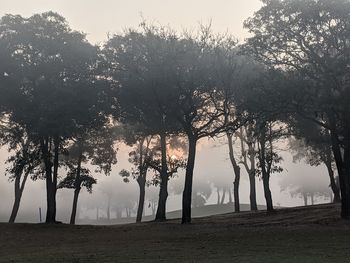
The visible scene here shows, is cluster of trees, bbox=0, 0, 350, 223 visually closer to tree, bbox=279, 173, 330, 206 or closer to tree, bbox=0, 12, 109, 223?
tree, bbox=0, 12, 109, 223

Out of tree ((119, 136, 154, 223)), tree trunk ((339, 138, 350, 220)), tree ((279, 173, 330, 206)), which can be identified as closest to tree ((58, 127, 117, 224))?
tree ((119, 136, 154, 223))

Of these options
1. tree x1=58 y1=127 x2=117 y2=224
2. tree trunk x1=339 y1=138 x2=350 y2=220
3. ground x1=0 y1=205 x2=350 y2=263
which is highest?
tree x1=58 y1=127 x2=117 y2=224

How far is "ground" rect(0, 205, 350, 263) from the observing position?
17.9 meters

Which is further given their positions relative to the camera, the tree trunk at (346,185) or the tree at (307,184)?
the tree at (307,184)

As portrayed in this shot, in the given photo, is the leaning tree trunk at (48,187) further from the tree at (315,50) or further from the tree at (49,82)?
the tree at (315,50)

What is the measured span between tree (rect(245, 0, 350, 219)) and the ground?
7094 mm

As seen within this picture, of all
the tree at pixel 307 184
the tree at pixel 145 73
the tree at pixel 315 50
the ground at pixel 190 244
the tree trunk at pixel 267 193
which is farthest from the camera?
the tree at pixel 307 184

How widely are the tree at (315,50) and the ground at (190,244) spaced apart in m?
7.09

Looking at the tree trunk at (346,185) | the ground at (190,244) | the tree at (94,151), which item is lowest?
the ground at (190,244)

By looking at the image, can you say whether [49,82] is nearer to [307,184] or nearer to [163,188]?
[163,188]

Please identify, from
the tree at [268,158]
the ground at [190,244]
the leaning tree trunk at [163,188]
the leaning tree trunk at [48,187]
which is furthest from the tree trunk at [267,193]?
the leaning tree trunk at [48,187]

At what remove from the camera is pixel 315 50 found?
30.9 meters

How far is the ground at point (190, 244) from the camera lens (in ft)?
58.9

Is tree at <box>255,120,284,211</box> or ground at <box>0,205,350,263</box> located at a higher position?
tree at <box>255,120,284,211</box>
